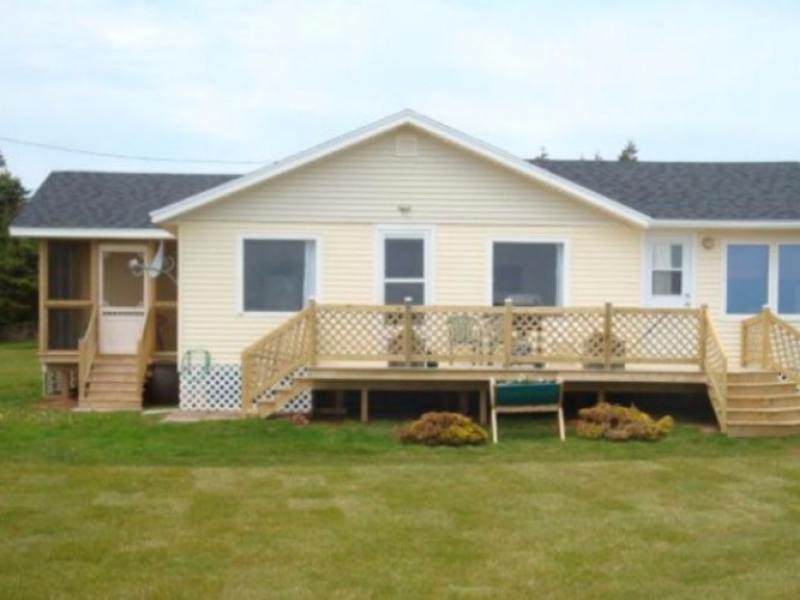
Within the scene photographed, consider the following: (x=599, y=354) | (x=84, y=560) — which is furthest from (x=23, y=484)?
(x=599, y=354)

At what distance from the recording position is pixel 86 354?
68.8ft

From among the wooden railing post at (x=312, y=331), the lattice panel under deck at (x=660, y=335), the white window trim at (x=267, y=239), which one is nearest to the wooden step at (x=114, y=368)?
the white window trim at (x=267, y=239)

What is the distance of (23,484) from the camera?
12.1m

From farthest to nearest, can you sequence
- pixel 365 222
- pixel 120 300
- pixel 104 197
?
pixel 104 197 → pixel 120 300 → pixel 365 222

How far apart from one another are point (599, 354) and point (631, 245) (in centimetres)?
252

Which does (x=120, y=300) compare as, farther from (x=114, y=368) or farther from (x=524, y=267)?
(x=524, y=267)

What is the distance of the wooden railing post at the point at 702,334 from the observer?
1769 centimetres

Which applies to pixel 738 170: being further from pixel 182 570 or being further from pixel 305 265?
pixel 182 570

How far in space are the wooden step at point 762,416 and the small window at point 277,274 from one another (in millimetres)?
6979

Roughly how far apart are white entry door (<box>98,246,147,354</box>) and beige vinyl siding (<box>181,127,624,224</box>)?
13.1 feet

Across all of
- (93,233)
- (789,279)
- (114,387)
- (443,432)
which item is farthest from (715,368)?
(93,233)

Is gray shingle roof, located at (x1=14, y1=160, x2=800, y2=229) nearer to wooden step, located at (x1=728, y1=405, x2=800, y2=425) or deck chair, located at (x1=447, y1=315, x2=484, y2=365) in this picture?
deck chair, located at (x1=447, y1=315, x2=484, y2=365)

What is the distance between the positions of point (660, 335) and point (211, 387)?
7320mm

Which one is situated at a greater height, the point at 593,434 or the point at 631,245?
the point at 631,245
